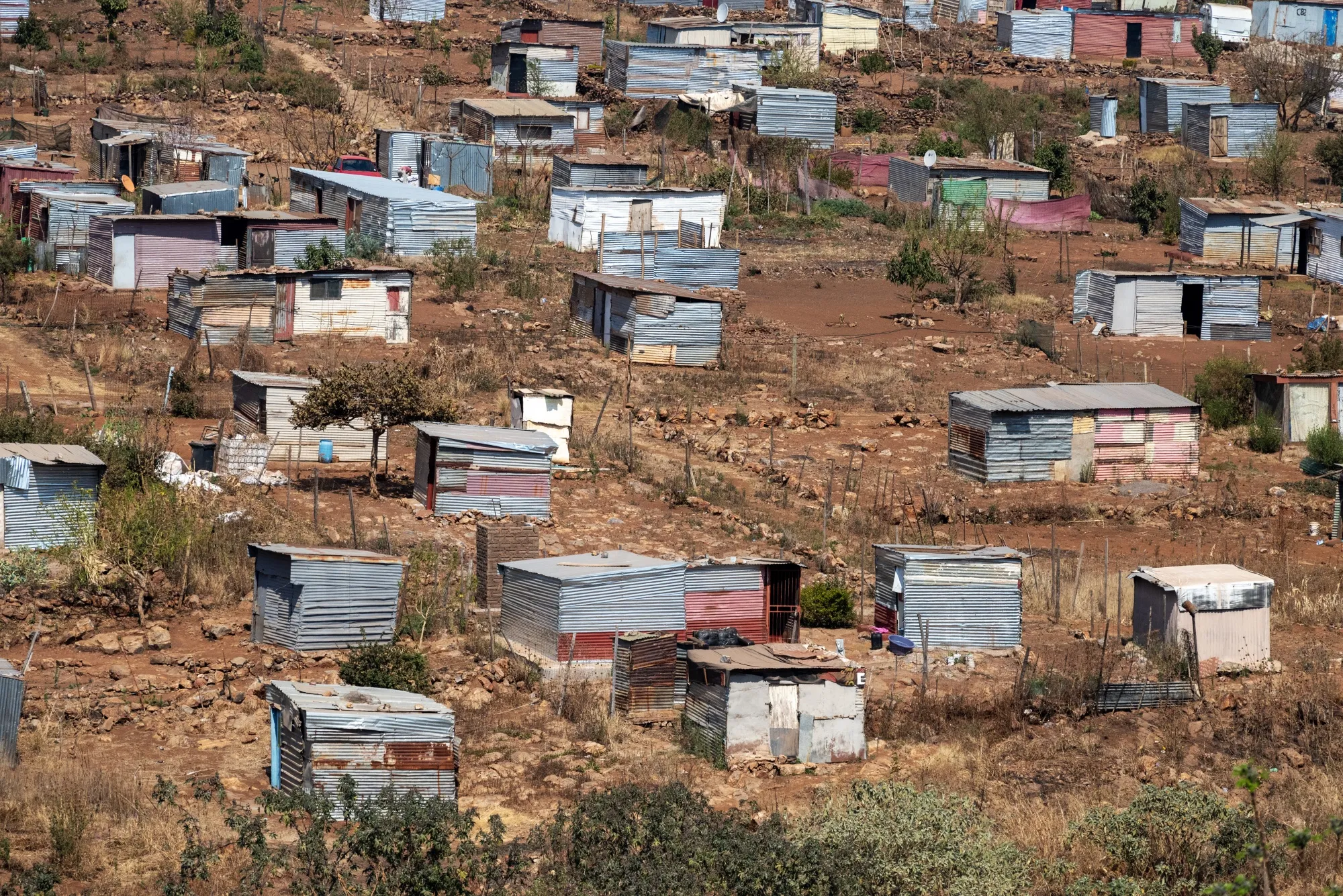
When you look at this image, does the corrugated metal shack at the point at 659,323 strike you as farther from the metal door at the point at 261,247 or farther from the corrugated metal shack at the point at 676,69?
the corrugated metal shack at the point at 676,69

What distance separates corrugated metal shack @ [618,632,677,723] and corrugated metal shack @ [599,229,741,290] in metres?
22.7

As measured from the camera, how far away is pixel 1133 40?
7181cm

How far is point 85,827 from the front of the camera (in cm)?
1410

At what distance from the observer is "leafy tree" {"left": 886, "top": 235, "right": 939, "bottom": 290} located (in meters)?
Result: 42.9

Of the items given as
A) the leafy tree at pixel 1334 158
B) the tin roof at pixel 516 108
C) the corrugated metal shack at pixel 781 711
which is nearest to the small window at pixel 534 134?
the tin roof at pixel 516 108

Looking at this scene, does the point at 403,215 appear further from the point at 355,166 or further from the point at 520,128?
the point at 520,128

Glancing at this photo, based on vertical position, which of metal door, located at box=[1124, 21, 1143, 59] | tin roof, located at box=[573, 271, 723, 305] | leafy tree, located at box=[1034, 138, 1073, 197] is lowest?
tin roof, located at box=[573, 271, 723, 305]

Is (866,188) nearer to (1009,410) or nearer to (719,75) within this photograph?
(719,75)

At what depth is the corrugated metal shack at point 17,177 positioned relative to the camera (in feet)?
131

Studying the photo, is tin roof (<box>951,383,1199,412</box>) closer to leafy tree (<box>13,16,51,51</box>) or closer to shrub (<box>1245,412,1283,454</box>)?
shrub (<box>1245,412,1283,454</box>)

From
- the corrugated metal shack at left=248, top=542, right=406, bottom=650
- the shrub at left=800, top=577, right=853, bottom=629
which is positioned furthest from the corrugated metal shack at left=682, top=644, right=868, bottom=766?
the shrub at left=800, top=577, right=853, bottom=629

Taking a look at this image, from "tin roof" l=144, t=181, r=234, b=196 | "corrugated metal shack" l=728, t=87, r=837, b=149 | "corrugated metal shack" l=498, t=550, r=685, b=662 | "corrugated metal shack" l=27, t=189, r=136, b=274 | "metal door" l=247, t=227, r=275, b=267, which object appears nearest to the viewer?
"corrugated metal shack" l=498, t=550, r=685, b=662

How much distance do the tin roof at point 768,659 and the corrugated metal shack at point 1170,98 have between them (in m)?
46.8

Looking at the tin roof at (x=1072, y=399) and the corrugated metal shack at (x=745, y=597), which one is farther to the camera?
the tin roof at (x=1072, y=399)
